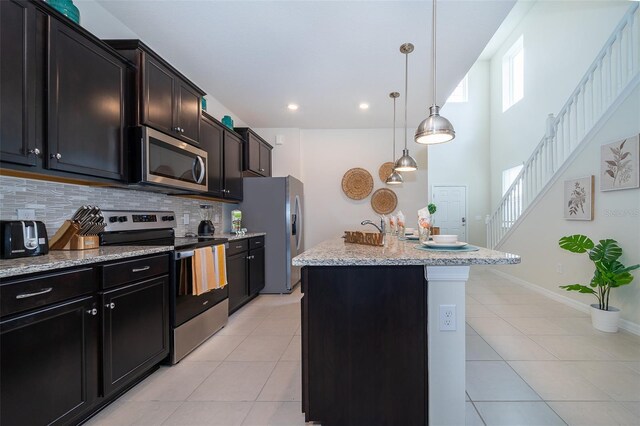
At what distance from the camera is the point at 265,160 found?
17.0 ft

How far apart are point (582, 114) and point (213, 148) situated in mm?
4626

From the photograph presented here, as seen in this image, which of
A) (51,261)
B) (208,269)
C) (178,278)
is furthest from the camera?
(208,269)

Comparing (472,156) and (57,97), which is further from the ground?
(472,156)

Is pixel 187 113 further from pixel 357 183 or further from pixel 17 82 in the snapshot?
pixel 357 183

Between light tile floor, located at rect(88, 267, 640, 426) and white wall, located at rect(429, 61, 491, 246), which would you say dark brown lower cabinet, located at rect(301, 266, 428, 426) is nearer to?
light tile floor, located at rect(88, 267, 640, 426)

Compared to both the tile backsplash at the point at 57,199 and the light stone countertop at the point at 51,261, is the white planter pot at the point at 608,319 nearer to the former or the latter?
the light stone countertop at the point at 51,261

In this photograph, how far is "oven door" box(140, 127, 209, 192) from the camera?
224 centimetres

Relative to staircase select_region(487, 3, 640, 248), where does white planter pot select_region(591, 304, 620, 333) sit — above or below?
below

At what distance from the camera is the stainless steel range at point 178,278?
2.27 m

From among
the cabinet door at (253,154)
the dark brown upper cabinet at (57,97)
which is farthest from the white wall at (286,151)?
the dark brown upper cabinet at (57,97)

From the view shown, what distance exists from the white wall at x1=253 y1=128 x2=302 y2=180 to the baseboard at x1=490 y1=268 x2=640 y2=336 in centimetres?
408

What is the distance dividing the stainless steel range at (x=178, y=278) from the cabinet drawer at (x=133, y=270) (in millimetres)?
122

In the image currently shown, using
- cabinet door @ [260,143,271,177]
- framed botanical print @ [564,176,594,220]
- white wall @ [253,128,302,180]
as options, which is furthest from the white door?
cabinet door @ [260,143,271,177]

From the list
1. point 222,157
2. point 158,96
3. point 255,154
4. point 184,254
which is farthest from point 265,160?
point 184,254
